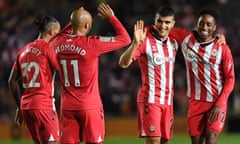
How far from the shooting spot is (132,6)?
20016 millimetres

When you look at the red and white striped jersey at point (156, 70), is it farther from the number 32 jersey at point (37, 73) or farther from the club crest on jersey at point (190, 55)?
the number 32 jersey at point (37, 73)

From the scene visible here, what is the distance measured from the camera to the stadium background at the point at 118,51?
16.7 meters

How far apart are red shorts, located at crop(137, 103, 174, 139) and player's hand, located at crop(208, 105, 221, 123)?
0.52 meters

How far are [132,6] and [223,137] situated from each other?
551 centimetres

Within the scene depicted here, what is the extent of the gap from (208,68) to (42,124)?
2280mm

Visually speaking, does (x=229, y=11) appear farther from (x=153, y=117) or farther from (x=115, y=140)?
(x=153, y=117)

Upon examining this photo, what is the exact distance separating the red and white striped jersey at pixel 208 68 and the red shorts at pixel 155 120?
49 cm

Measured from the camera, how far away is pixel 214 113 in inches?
376

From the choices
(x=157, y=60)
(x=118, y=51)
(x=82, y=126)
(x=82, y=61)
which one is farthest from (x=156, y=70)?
(x=118, y=51)

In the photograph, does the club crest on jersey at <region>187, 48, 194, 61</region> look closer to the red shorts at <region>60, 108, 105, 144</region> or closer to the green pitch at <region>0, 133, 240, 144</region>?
the red shorts at <region>60, 108, 105, 144</region>

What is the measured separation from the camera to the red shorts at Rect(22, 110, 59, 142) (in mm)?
9188

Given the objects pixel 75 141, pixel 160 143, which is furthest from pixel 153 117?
pixel 75 141

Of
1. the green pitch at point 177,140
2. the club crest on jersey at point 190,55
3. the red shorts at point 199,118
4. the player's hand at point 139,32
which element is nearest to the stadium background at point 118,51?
the green pitch at point 177,140

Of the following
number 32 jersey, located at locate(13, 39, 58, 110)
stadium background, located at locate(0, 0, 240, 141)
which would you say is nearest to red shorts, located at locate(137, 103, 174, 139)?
number 32 jersey, located at locate(13, 39, 58, 110)
